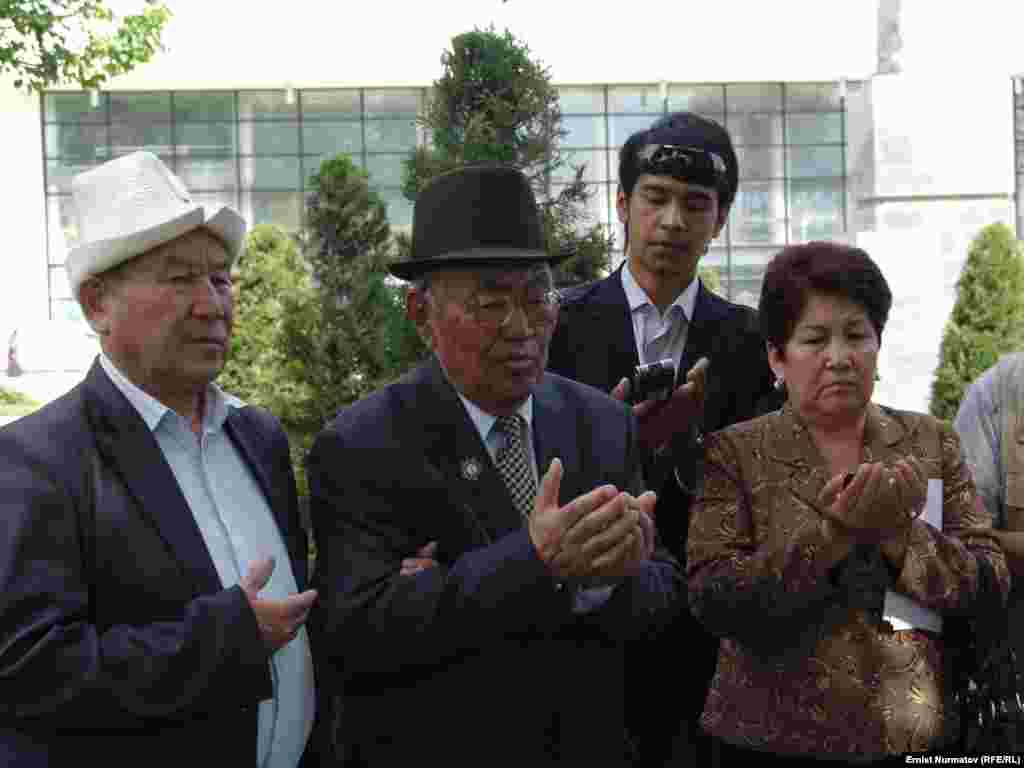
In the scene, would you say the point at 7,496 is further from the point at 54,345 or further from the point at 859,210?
the point at 54,345

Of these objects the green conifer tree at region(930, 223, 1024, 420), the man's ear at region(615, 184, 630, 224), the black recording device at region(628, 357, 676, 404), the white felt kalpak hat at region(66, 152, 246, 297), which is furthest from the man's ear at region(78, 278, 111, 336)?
the green conifer tree at region(930, 223, 1024, 420)

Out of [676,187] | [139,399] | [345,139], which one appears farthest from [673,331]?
[345,139]

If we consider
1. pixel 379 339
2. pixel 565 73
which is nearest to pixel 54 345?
pixel 565 73

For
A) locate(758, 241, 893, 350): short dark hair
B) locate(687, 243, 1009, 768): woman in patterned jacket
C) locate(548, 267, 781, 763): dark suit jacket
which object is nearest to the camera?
locate(687, 243, 1009, 768): woman in patterned jacket

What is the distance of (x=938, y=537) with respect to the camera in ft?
11.1

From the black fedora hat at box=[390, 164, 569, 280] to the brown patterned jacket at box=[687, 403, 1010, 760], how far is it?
2.72ft

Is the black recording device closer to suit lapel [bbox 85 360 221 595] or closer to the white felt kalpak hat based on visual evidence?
the white felt kalpak hat

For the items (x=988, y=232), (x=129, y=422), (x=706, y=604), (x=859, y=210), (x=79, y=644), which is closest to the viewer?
(x=79, y=644)

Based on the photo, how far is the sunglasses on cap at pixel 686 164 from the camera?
4.16 meters

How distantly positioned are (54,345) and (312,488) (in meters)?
27.4

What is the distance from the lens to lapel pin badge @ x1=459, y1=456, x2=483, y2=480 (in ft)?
10.1

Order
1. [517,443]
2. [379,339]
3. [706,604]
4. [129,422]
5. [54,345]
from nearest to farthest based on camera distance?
[129,422] → [517,443] → [706,604] → [379,339] → [54,345]

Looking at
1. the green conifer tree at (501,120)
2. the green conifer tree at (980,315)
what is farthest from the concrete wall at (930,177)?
the green conifer tree at (501,120)

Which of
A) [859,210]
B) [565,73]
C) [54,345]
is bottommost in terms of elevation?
[54,345]
